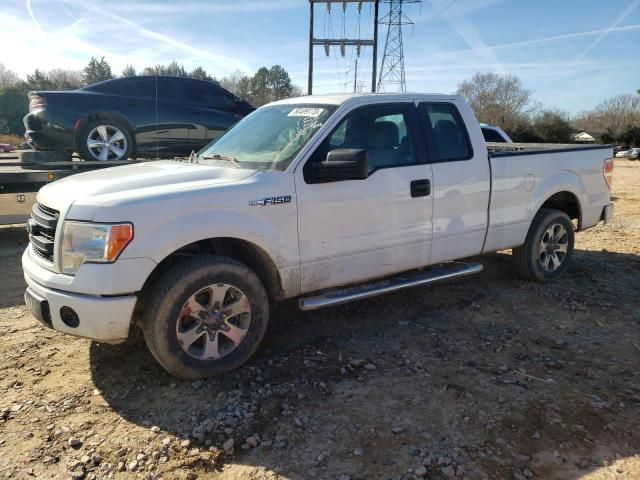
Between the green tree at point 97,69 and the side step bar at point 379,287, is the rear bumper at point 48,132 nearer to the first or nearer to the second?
the side step bar at point 379,287

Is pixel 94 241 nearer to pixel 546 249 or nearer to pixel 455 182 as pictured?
pixel 455 182

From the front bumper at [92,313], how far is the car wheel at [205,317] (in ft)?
0.52

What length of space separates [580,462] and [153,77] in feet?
25.8

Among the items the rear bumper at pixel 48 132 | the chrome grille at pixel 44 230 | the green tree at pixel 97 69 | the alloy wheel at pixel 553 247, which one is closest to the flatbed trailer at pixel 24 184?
the rear bumper at pixel 48 132

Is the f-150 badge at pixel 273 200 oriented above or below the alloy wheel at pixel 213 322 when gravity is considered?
above

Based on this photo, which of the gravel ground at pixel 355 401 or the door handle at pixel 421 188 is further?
the door handle at pixel 421 188

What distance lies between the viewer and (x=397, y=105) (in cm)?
436

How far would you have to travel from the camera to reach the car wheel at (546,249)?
538 cm

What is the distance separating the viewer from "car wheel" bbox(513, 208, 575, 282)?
5379 mm

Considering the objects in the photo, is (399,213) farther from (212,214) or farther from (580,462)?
(580,462)

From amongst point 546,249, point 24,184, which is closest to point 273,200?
point 546,249

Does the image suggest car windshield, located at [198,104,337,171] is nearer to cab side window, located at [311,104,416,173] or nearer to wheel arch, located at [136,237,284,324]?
cab side window, located at [311,104,416,173]

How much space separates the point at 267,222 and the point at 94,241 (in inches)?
44.1

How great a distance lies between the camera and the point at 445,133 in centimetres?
457
